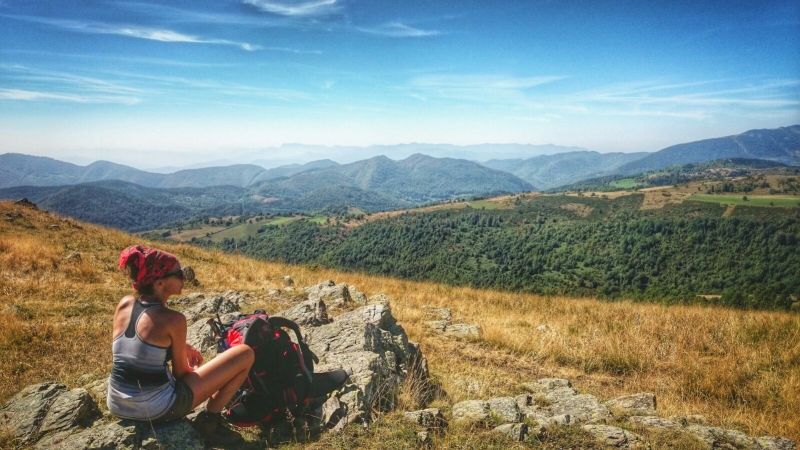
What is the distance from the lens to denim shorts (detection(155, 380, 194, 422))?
3.68 m

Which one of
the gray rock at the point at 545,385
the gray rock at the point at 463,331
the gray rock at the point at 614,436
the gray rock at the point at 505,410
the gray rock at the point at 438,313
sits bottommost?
the gray rock at the point at 438,313

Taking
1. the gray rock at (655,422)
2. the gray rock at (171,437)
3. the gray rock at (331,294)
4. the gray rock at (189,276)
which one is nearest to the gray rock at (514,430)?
the gray rock at (655,422)

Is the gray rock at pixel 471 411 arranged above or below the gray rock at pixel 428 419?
below

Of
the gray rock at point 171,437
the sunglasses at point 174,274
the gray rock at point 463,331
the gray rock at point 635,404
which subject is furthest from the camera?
the gray rock at point 463,331

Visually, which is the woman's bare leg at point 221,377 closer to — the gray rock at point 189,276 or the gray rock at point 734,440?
the gray rock at point 734,440

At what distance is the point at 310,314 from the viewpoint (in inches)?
306

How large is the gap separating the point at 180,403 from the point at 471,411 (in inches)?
132

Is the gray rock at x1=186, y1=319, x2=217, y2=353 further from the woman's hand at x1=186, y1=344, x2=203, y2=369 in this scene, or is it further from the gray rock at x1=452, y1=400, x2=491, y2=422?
the gray rock at x1=452, y1=400, x2=491, y2=422

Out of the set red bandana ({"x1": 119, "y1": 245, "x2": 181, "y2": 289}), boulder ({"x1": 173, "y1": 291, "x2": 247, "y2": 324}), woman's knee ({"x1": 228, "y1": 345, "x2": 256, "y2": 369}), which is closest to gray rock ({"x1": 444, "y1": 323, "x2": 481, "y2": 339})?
boulder ({"x1": 173, "y1": 291, "x2": 247, "y2": 324})

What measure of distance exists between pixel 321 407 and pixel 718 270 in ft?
393

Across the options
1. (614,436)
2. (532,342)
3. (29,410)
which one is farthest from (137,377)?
(532,342)

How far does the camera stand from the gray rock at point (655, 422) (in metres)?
4.78

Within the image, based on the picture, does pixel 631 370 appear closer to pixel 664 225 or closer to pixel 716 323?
pixel 716 323

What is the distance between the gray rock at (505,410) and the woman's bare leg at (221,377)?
3.06 metres
